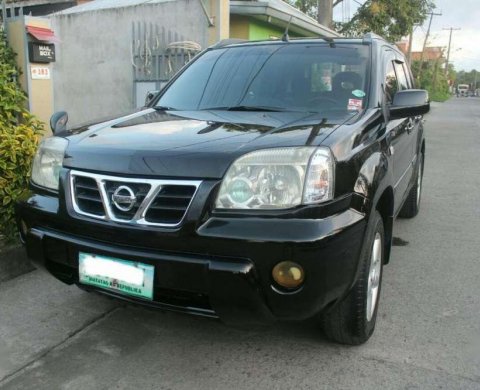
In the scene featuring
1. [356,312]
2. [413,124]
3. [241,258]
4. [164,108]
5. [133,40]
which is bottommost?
[356,312]

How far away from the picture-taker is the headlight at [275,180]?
7.47ft

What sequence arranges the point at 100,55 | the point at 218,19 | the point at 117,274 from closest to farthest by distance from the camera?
the point at 117,274 → the point at 218,19 → the point at 100,55

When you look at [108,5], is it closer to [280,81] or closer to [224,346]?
[280,81]

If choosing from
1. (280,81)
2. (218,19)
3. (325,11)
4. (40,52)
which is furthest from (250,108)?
(325,11)

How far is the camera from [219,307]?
230 centimetres

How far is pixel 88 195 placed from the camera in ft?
8.42

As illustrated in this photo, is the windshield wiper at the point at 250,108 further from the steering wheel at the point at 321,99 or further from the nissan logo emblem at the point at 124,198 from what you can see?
the nissan logo emblem at the point at 124,198

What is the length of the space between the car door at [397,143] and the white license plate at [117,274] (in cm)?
181

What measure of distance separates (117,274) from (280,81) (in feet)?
5.81

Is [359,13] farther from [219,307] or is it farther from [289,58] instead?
[219,307]

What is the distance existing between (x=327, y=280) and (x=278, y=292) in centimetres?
22

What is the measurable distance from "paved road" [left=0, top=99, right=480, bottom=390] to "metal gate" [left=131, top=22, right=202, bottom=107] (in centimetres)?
522

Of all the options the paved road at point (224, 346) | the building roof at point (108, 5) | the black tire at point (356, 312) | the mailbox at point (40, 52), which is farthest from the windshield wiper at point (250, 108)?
the building roof at point (108, 5)

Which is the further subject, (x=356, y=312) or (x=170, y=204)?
(x=356, y=312)
